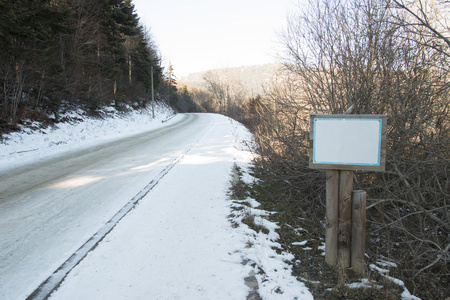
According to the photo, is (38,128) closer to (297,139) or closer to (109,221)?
(109,221)

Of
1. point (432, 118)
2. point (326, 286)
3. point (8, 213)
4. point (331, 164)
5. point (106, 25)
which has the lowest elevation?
point (326, 286)

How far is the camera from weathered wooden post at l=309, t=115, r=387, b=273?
2637 millimetres

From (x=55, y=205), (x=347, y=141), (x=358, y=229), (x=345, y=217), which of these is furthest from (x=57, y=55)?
(x=358, y=229)

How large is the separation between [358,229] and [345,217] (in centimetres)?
17

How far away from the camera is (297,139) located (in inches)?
217

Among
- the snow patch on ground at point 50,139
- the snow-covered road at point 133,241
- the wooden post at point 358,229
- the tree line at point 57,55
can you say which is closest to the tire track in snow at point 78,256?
the snow-covered road at point 133,241

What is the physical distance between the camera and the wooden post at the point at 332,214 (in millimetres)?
2852

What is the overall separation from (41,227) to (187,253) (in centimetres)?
213

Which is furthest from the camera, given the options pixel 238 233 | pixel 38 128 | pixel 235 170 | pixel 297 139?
pixel 38 128

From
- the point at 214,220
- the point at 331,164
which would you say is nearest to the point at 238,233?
the point at 214,220

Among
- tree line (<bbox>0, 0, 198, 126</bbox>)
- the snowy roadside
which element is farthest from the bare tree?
tree line (<bbox>0, 0, 198, 126</bbox>)

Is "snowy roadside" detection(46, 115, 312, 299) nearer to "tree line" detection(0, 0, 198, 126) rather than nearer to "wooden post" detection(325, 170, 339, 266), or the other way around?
"wooden post" detection(325, 170, 339, 266)

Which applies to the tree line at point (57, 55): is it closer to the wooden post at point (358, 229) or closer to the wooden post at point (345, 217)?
the wooden post at point (345, 217)

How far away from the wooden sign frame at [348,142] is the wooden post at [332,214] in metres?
0.16
